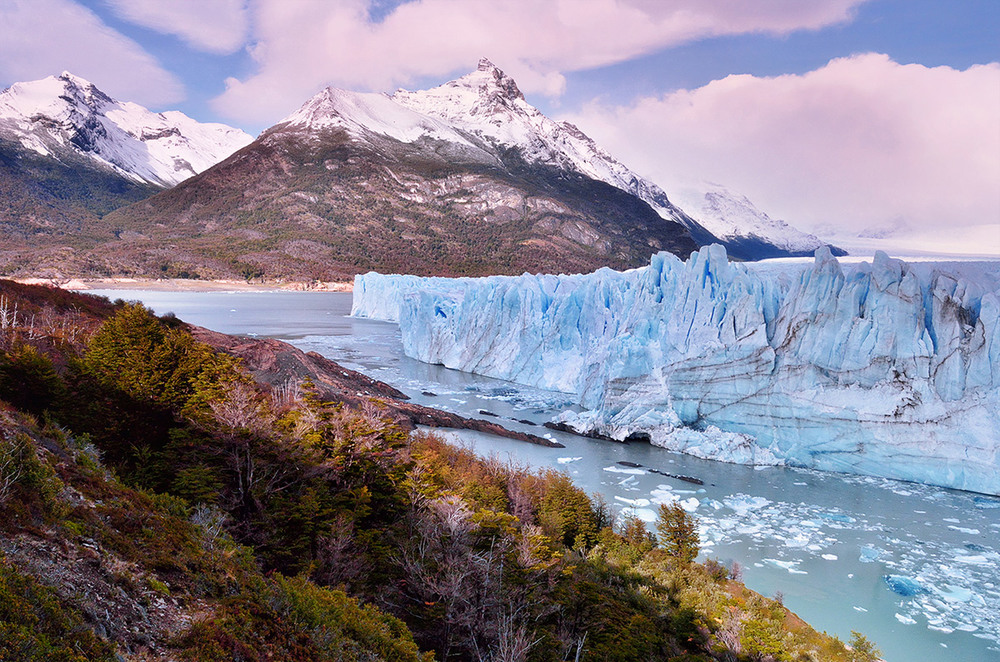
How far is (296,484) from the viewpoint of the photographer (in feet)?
28.2

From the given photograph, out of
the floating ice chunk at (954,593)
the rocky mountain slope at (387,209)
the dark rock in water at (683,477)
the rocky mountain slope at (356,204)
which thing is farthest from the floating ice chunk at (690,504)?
the rocky mountain slope at (356,204)

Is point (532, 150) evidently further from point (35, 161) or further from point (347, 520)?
point (347, 520)

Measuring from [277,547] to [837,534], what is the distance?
40.8ft

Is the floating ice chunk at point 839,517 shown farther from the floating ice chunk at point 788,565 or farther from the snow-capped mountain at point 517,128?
the snow-capped mountain at point 517,128

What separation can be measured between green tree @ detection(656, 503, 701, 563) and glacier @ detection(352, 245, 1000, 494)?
22.9 ft

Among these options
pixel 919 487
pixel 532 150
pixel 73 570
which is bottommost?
pixel 919 487

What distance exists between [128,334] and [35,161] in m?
184

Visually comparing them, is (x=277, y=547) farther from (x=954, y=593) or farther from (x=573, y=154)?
(x=573, y=154)

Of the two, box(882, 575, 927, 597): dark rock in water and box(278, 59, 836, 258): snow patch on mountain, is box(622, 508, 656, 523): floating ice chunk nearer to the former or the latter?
box(882, 575, 927, 597): dark rock in water

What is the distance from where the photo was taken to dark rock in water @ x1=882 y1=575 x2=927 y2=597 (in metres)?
10.8

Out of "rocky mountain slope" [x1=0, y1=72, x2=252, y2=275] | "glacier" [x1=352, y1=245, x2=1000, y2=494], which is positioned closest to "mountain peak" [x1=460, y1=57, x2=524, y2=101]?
"rocky mountain slope" [x1=0, y1=72, x2=252, y2=275]

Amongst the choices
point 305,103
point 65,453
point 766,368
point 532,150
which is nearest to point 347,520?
point 65,453

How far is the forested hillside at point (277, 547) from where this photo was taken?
3.54 m

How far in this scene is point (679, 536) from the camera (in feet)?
39.0
